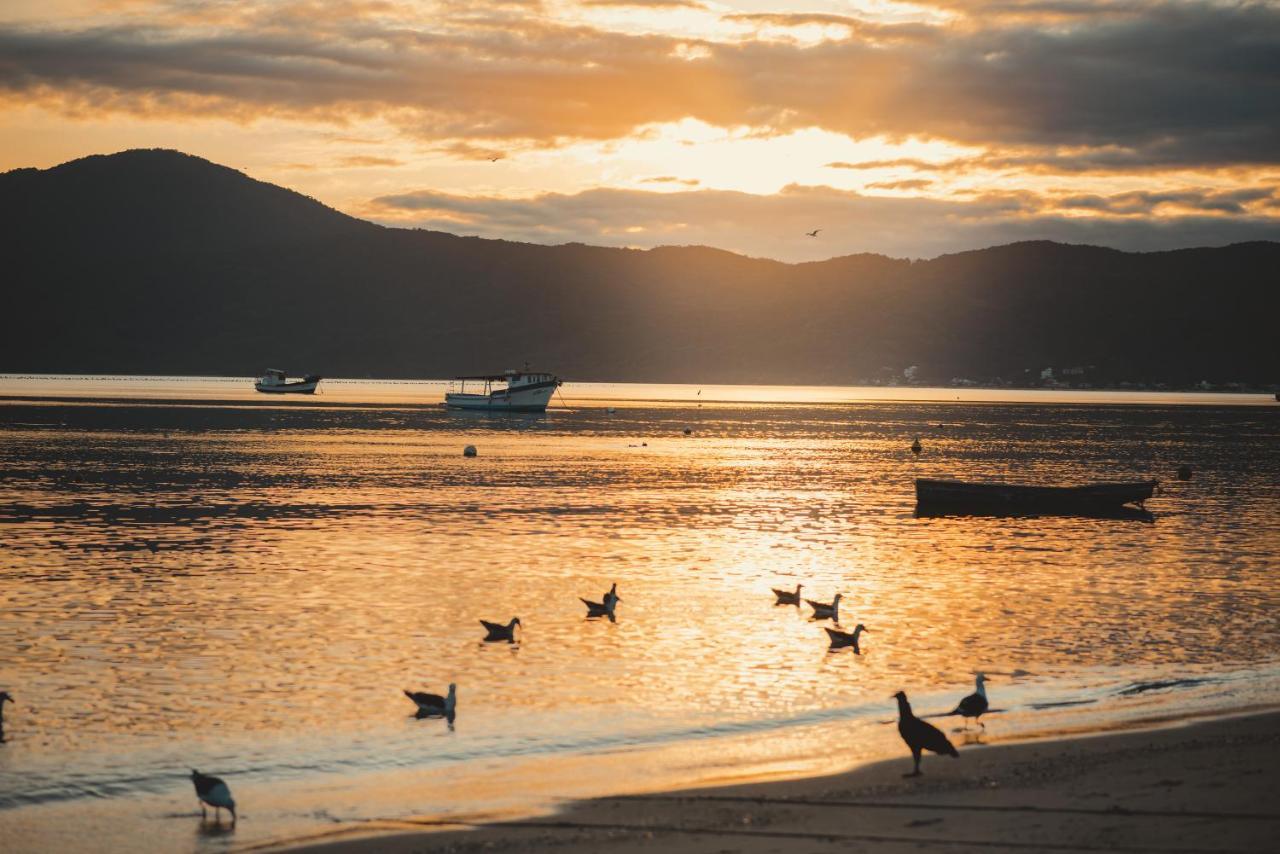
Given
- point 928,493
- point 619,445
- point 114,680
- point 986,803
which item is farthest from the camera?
point 619,445

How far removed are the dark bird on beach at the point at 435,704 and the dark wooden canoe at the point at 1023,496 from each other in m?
40.5

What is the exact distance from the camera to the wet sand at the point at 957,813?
45.4ft

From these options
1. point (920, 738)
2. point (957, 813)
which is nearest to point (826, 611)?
point (920, 738)

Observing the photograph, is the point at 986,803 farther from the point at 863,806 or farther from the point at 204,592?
the point at 204,592

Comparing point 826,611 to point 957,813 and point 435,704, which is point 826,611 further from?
point 957,813

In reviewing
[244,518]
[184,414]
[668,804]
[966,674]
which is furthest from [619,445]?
[668,804]

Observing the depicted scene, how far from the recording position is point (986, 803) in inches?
605

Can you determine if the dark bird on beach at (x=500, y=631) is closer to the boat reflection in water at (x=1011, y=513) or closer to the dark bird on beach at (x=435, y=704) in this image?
the dark bird on beach at (x=435, y=704)

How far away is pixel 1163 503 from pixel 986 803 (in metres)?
54.1

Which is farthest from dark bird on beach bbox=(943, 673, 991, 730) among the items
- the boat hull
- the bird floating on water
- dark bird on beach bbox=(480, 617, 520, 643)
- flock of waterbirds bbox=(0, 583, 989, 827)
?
the boat hull

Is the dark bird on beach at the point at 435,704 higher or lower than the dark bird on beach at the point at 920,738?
lower

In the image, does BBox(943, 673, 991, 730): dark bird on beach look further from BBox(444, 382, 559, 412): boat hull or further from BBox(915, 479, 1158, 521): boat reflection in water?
BBox(444, 382, 559, 412): boat hull

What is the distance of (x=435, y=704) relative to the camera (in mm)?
21016

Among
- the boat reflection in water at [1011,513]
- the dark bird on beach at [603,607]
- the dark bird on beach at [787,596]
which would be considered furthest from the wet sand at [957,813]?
the boat reflection in water at [1011,513]
